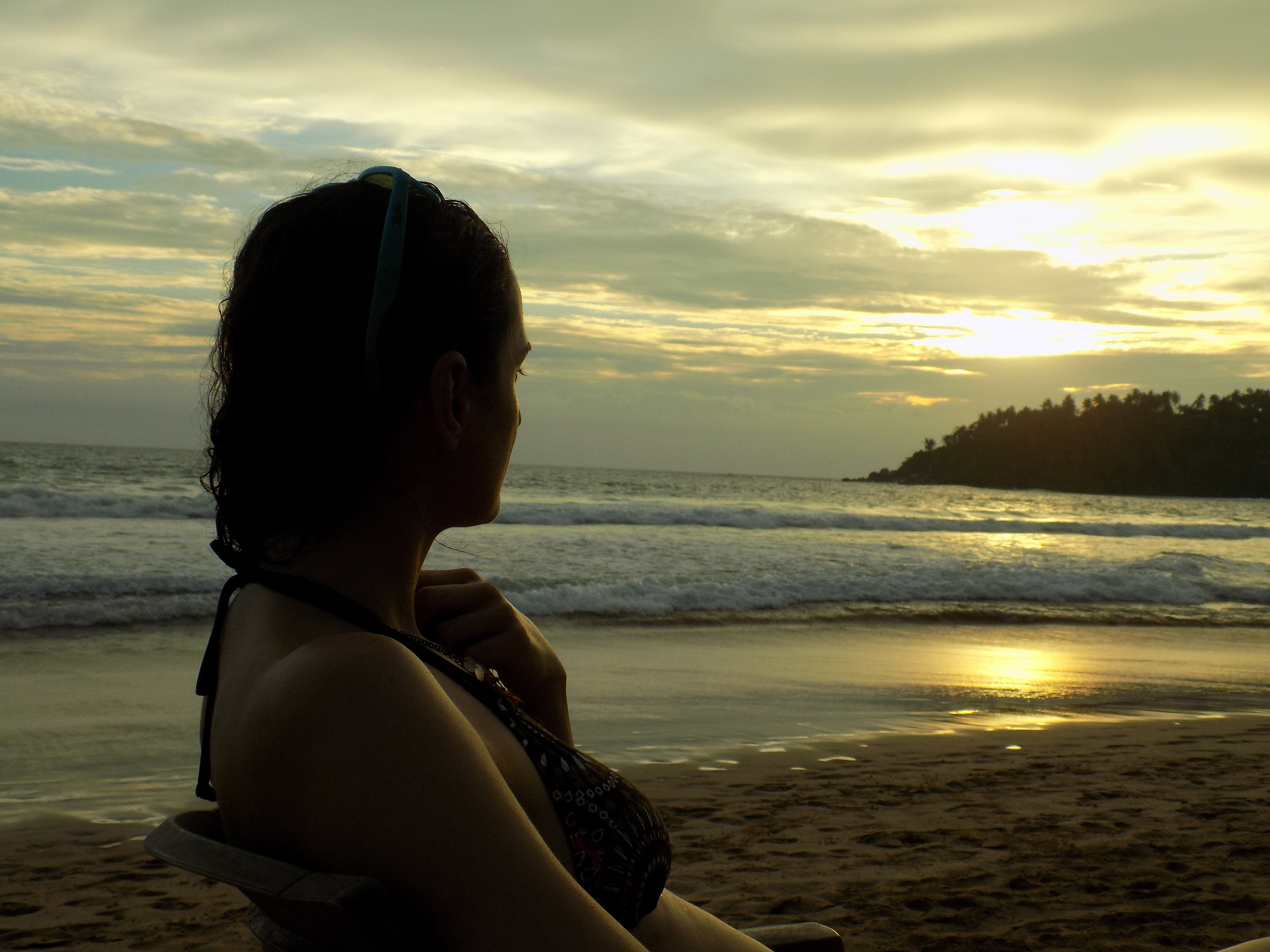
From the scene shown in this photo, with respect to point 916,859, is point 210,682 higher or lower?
higher

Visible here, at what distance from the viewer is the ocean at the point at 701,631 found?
6504mm

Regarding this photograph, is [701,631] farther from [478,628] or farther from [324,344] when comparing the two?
[324,344]

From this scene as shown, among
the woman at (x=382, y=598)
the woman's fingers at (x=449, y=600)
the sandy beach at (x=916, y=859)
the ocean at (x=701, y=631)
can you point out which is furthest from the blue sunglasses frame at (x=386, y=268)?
the ocean at (x=701, y=631)

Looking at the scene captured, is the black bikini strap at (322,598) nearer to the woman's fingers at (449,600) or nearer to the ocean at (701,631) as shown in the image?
the woman's fingers at (449,600)

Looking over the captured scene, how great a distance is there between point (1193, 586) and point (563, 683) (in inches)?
715

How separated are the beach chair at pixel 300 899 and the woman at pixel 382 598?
0.03 meters

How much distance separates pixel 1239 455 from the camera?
76812mm

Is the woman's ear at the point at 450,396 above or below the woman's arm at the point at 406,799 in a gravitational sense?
above

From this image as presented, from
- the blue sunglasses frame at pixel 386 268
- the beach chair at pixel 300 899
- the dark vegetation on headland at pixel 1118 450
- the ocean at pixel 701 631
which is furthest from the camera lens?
the dark vegetation on headland at pixel 1118 450

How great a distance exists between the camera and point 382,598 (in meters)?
1.27

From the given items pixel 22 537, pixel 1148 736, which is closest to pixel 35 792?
pixel 1148 736

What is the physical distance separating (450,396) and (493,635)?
590 millimetres

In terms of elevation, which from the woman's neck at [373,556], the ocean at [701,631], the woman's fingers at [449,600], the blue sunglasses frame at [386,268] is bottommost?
the ocean at [701,631]

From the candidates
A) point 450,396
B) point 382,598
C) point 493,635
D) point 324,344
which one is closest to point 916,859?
point 493,635
